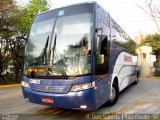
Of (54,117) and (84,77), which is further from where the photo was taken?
(54,117)

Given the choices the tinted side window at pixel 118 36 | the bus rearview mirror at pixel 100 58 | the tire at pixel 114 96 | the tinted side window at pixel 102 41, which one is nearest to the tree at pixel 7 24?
the tinted side window at pixel 118 36

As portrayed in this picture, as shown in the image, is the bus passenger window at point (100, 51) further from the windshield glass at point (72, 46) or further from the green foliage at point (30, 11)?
the green foliage at point (30, 11)

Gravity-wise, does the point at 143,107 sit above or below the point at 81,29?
below

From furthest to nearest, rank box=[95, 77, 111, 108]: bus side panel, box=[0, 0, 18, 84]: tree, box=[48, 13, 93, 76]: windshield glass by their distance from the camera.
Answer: box=[0, 0, 18, 84]: tree < box=[95, 77, 111, 108]: bus side panel < box=[48, 13, 93, 76]: windshield glass

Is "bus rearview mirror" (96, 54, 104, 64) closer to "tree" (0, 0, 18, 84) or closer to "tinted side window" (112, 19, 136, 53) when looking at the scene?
"tinted side window" (112, 19, 136, 53)

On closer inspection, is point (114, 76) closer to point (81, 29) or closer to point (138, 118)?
point (138, 118)

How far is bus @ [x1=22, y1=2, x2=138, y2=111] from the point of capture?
6.23 meters

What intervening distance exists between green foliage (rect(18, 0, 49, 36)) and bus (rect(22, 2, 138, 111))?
49.8 feet

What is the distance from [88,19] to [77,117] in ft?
9.07

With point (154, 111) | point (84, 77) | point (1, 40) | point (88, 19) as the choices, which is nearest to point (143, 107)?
point (154, 111)

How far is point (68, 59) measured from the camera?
640 cm

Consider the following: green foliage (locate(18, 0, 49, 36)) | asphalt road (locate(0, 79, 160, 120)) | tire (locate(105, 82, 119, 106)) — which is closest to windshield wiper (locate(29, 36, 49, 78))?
asphalt road (locate(0, 79, 160, 120))

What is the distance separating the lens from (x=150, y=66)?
26.5 m

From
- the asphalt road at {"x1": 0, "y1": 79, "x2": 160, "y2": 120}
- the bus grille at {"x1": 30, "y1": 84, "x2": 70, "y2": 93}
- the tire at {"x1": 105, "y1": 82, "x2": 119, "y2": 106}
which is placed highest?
the bus grille at {"x1": 30, "y1": 84, "x2": 70, "y2": 93}
